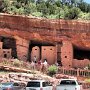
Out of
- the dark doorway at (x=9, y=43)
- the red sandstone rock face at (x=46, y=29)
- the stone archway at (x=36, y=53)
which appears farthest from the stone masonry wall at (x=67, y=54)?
the dark doorway at (x=9, y=43)

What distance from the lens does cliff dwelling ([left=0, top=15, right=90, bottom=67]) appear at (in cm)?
4722

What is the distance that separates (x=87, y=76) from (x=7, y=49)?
10417mm

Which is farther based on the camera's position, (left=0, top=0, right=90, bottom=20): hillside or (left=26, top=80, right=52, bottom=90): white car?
(left=0, top=0, right=90, bottom=20): hillside

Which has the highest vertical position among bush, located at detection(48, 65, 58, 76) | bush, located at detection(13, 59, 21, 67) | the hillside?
the hillside

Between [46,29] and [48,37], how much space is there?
112 centimetres

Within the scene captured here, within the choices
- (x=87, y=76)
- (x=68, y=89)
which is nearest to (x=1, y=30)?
(x=87, y=76)

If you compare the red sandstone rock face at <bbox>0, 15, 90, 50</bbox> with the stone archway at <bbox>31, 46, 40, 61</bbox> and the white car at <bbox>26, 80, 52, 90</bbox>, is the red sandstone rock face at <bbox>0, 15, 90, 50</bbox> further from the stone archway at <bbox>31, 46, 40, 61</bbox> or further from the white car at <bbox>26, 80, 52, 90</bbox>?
the white car at <bbox>26, 80, 52, 90</bbox>

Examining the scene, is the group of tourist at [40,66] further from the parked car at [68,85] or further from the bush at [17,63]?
the parked car at [68,85]

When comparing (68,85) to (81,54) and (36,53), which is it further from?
(81,54)

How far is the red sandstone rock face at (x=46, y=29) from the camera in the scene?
1853 inches

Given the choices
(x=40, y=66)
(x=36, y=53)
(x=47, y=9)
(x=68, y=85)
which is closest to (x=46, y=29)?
(x=36, y=53)

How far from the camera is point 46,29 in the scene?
1884 inches

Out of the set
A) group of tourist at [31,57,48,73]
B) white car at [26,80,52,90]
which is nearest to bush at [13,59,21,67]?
group of tourist at [31,57,48,73]

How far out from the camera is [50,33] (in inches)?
1892
